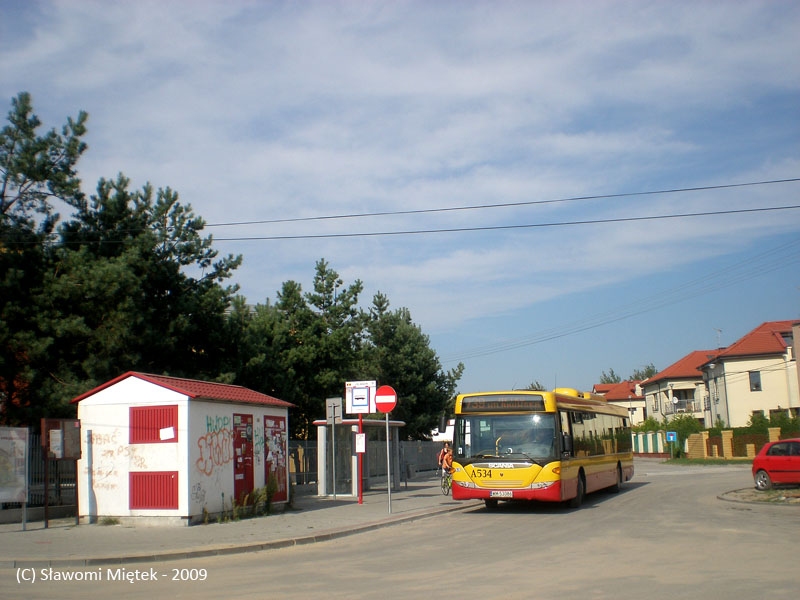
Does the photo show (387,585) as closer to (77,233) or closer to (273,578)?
(273,578)

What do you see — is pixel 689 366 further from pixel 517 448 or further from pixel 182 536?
pixel 182 536

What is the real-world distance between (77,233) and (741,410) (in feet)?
201

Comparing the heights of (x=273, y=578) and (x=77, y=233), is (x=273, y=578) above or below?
below

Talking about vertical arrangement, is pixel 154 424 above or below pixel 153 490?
above

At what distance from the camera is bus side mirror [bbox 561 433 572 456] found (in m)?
19.3

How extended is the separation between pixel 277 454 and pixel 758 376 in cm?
6035

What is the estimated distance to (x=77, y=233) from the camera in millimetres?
27969

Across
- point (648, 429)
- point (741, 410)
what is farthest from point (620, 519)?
point (648, 429)

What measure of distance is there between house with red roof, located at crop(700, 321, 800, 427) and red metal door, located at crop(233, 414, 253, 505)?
58338mm

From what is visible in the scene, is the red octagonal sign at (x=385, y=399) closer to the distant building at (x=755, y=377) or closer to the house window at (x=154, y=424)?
the house window at (x=154, y=424)

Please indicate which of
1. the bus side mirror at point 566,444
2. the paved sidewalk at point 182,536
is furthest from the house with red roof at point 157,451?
the bus side mirror at point 566,444

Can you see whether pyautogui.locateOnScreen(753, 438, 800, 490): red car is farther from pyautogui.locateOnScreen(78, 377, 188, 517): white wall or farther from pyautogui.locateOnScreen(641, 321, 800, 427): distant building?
pyautogui.locateOnScreen(641, 321, 800, 427): distant building

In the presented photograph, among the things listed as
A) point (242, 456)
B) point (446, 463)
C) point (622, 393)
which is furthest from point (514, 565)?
point (622, 393)

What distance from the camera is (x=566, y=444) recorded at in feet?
64.1
